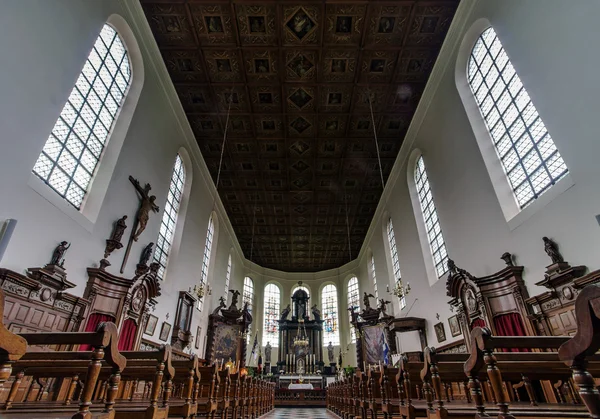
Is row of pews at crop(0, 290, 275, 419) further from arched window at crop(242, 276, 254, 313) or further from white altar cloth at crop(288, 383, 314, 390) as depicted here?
arched window at crop(242, 276, 254, 313)

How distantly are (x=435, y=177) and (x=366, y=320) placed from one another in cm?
899

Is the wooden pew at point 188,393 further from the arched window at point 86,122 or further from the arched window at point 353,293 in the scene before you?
the arched window at point 353,293

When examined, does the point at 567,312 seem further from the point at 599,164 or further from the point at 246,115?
the point at 246,115

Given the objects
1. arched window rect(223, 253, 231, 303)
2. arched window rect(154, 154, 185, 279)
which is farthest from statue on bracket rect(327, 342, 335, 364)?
arched window rect(154, 154, 185, 279)

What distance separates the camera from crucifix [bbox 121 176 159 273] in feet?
27.2

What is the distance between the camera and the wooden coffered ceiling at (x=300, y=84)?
337 inches

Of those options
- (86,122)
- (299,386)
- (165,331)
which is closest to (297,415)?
(165,331)

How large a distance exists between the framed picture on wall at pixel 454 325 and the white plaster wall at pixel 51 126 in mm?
8922

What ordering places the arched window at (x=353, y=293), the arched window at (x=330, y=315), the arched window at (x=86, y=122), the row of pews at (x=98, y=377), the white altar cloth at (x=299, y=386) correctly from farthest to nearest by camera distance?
Result: the arched window at (x=330, y=315) < the arched window at (x=353, y=293) < the white altar cloth at (x=299, y=386) < the arched window at (x=86, y=122) < the row of pews at (x=98, y=377)

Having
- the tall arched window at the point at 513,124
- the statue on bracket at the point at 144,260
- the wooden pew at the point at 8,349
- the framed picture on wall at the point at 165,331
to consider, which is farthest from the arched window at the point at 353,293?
the wooden pew at the point at 8,349

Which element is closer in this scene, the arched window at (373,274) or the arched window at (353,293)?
the arched window at (373,274)

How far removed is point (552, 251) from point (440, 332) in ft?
17.9

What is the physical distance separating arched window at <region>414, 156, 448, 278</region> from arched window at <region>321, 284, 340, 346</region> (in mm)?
14140

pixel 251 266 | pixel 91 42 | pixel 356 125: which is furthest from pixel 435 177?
pixel 251 266
